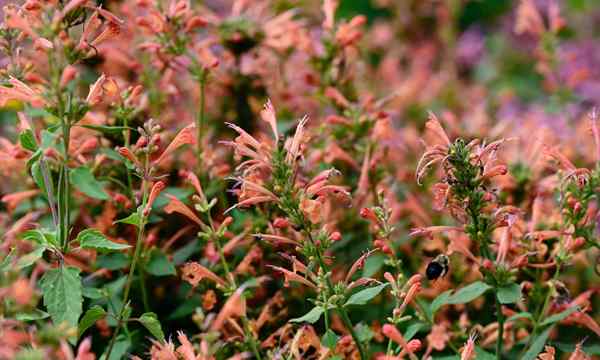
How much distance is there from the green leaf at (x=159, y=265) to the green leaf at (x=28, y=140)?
33cm

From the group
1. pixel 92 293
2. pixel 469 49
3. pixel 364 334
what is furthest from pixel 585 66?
pixel 92 293

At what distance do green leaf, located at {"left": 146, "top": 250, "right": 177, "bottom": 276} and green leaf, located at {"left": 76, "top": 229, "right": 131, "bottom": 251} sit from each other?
224mm

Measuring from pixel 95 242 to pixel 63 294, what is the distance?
0.10m

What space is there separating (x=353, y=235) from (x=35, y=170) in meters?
0.74

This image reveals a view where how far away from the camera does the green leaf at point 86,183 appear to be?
135 centimetres

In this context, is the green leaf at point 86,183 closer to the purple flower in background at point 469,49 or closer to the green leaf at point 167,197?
the green leaf at point 167,197

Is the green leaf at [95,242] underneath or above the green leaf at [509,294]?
above

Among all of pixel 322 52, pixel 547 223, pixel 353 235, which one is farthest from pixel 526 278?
pixel 322 52

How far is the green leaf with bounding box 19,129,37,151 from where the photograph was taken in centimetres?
127

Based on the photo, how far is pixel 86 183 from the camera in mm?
1354

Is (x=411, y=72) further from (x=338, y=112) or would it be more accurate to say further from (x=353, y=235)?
(x=353, y=235)

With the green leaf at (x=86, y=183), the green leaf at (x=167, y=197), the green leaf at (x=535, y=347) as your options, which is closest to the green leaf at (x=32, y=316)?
the green leaf at (x=86, y=183)

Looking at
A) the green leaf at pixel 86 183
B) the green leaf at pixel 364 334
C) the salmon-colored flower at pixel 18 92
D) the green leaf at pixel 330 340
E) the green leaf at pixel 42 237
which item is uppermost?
the salmon-colored flower at pixel 18 92

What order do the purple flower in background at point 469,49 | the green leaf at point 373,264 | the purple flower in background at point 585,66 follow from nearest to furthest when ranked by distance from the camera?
1. the green leaf at point 373,264
2. the purple flower in background at point 585,66
3. the purple flower in background at point 469,49
